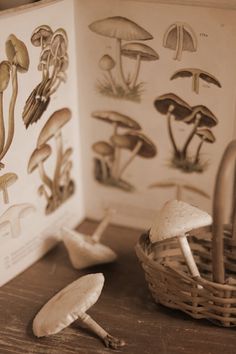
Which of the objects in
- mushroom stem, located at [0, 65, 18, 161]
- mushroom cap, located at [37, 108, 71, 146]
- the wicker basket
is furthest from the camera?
mushroom cap, located at [37, 108, 71, 146]

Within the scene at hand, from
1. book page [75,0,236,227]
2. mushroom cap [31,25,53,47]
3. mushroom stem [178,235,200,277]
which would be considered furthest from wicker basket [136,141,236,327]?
mushroom cap [31,25,53,47]

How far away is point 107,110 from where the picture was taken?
2.96ft

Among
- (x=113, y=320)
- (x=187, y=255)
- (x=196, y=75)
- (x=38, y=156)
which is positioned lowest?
(x=113, y=320)

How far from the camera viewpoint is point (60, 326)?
0.69 meters

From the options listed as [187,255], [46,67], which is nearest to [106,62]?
[46,67]

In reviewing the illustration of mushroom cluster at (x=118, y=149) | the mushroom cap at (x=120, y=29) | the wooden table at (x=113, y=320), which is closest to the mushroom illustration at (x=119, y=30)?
the mushroom cap at (x=120, y=29)

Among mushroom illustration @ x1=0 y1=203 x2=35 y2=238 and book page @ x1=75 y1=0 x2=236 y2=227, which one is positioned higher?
book page @ x1=75 y1=0 x2=236 y2=227

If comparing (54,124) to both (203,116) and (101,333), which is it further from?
(101,333)

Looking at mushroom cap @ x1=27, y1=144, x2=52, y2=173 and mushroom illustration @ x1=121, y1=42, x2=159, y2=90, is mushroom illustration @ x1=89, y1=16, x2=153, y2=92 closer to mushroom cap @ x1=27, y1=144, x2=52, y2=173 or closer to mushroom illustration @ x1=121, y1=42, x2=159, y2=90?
mushroom illustration @ x1=121, y1=42, x2=159, y2=90

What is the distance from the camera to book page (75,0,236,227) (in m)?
0.79

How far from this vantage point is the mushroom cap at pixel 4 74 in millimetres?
715

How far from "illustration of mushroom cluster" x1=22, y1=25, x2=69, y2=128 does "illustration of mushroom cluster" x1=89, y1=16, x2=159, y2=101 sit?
0.21 feet

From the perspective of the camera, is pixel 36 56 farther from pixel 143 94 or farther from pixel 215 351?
pixel 215 351

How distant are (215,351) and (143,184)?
339 millimetres
